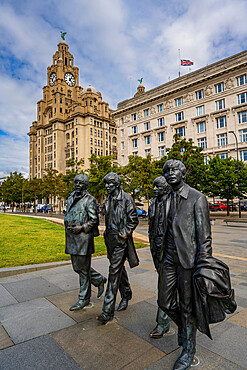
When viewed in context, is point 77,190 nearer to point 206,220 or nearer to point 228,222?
point 206,220

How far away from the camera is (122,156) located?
5612cm

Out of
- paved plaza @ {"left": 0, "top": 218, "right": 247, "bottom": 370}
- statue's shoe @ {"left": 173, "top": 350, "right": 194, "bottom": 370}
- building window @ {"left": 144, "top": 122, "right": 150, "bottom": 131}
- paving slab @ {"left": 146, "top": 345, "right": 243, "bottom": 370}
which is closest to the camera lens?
statue's shoe @ {"left": 173, "top": 350, "right": 194, "bottom": 370}

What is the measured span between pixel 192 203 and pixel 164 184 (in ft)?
4.78

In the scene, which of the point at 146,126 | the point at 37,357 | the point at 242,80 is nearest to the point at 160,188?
the point at 37,357

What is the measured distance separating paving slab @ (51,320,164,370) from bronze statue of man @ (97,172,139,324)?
37 cm

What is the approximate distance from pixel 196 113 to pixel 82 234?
146 ft

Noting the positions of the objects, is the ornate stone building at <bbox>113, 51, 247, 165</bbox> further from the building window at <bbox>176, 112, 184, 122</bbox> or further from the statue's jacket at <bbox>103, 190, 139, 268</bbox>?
the statue's jacket at <bbox>103, 190, 139, 268</bbox>

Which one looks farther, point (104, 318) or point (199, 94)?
point (199, 94)

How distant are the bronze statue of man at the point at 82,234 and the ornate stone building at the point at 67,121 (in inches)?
2845

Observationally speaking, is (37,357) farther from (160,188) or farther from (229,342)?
(160,188)

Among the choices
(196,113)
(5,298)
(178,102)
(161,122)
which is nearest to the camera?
(5,298)

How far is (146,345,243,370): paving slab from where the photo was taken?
2.68 metres

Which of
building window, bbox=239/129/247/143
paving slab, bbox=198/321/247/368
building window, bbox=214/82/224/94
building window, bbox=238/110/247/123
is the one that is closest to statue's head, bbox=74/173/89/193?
paving slab, bbox=198/321/247/368

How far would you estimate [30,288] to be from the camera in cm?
534
